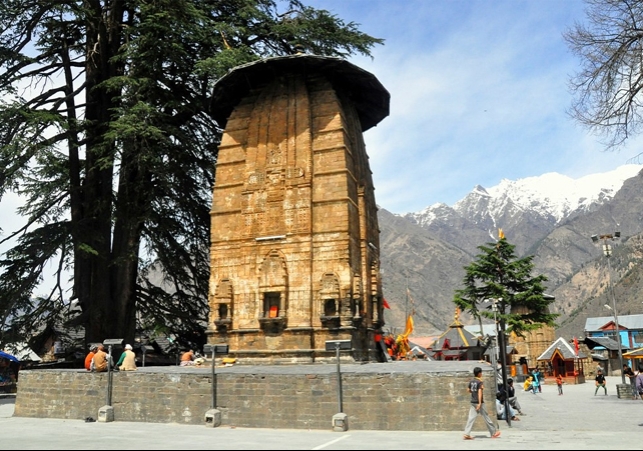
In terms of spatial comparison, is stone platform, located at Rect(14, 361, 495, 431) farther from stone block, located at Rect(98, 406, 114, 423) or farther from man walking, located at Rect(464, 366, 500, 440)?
man walking, located at Rect(464, 366, 500, 440)

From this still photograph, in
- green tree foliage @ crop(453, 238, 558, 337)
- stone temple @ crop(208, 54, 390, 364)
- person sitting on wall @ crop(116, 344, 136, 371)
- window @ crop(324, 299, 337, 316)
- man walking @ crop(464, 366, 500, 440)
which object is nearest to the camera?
man walking @ crop(464, 366, 500, 440)

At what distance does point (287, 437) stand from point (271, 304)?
7519mm

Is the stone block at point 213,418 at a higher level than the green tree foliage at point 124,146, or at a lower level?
lower

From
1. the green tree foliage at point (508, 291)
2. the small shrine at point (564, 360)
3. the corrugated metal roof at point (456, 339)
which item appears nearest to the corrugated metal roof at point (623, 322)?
the small shrine at point (564, 360)

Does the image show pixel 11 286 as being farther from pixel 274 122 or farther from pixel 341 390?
pixel 341 390

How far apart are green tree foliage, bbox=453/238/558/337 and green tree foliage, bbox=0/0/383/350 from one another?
911 inches

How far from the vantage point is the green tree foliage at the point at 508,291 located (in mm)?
42000

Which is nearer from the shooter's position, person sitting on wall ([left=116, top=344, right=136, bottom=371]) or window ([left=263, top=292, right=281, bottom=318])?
person sitting on wall ([left=116, top=344, right=136, bottom=371])

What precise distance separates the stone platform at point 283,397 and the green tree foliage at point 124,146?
27.7ft

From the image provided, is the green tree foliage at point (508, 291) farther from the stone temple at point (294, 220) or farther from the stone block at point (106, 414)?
the stone block at point (106, 414)

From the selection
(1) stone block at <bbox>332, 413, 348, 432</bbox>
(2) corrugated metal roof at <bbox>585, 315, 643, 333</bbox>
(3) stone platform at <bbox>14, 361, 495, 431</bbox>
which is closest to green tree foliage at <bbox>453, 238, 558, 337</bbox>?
(3) stone platform at <bbox>14, 361, 495, 431</bbox>

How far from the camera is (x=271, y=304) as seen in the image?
1958 centimetres

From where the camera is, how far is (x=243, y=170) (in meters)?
21.7

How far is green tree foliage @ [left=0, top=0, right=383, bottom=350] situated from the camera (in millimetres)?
24266
